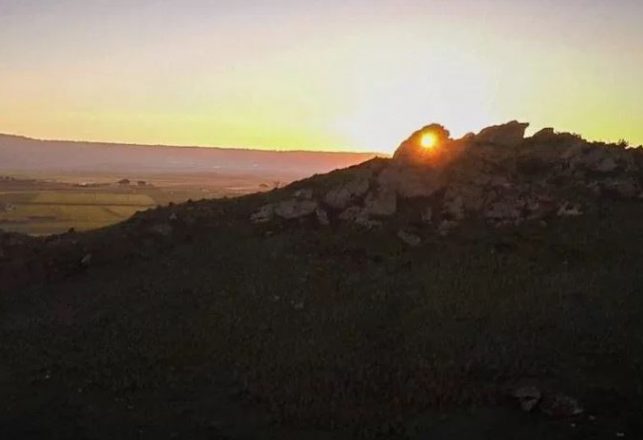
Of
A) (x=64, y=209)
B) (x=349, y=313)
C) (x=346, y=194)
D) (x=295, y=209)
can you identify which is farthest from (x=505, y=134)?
(x=64, y=209)

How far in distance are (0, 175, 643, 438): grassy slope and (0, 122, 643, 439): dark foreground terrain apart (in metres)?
0.09

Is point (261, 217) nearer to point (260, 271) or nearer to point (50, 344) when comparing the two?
point (260, 271)

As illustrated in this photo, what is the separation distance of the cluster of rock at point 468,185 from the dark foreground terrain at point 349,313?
14cm

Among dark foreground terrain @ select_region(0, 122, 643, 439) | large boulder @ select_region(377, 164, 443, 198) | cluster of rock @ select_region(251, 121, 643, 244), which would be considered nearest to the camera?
dark foreground terrain @ select_region(0, 122, 643, 439)

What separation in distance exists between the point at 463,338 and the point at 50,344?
50.5 feet

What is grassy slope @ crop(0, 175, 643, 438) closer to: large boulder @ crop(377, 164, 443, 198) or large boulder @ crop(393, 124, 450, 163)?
large boulder @ crop(377, 164, 443, 198)

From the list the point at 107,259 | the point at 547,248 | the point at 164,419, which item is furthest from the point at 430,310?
the point at 107,259

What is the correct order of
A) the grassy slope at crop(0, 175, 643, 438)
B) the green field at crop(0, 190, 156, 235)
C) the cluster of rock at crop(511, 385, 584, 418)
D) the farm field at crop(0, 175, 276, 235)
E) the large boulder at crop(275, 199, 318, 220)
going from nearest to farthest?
the cluster of rock at crop(511, 385, 584, 418)
the grassy slope at crop(0, 175, 643, 438)
the large boulder at crop(275, 199, 318, 220)
the green field at crop(0, 190, 156, 235)
the farm field at crop(0, 175, 276, 235)

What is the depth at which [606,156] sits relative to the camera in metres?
40.0

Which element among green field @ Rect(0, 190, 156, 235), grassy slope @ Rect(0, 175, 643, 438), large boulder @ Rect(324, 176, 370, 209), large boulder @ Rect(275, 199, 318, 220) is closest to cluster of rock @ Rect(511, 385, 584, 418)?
grassy slope @ Rect(0, 175, 643, 438)

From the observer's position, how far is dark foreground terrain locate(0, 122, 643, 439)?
20.4 m

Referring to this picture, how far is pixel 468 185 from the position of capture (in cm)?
3647

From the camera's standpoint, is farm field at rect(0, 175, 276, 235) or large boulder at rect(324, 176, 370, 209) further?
farm field at rect(0, 175, 276, 235)

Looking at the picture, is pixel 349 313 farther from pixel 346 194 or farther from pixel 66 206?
pixel 66 206
